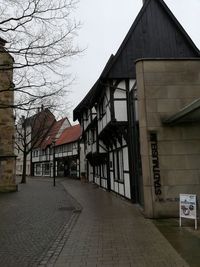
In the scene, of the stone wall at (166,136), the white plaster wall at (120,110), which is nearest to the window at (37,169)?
the white plaster wall at (120,110)

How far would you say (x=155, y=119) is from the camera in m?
10.7

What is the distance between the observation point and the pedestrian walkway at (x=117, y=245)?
582 cm

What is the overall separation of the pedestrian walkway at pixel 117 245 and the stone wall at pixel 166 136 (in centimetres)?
114

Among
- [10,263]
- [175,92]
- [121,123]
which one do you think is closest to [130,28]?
[121,123]

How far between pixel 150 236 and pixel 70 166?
3527 centimetres

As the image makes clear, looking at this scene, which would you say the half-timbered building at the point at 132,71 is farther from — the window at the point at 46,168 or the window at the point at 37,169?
the window at the point at 37,169

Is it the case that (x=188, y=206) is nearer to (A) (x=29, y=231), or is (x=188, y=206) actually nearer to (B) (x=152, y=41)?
(A) (x=29, y=231)

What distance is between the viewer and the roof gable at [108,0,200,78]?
1509cm

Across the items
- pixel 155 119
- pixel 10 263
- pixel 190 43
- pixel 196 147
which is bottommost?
pixel 10 263

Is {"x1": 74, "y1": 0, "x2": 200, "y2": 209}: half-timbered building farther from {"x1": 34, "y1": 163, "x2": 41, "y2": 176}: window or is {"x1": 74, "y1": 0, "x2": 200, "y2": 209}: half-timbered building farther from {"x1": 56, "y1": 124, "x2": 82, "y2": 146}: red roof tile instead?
{"x1": 34, "y1": 163, "x2": 41, "y2": 176}: window

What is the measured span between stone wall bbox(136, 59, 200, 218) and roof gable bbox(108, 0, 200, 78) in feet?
13.1

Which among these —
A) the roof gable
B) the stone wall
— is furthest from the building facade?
the stone wall

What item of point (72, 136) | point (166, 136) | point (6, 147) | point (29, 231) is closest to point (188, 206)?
point (166, 136)

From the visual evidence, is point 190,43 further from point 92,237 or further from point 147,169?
point 92,237
